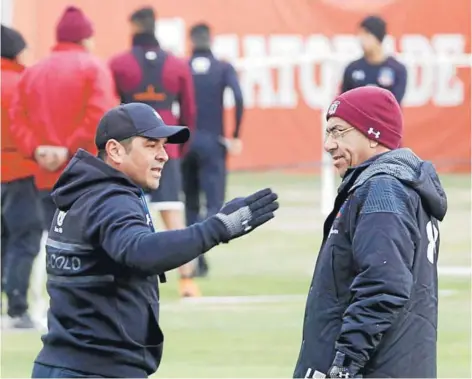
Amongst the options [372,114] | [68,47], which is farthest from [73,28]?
[372,114]

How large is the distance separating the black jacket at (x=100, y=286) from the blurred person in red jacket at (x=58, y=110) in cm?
504

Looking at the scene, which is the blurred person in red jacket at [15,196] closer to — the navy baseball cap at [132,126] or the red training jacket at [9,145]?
the red training jacket at [9,145]

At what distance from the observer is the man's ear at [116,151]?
199 inches

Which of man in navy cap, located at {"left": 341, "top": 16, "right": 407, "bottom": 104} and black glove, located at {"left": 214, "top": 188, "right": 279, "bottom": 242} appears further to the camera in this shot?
man in navy cap, located at {"left": 341, "top": 16, "right": 407, "bottom": 104}

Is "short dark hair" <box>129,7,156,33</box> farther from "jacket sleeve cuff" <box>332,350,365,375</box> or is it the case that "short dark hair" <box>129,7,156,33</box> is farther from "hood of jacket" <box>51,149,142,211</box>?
"jacket sleeve cuff" <box>332,350,365,375</box>

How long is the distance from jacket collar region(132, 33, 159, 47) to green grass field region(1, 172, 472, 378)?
2.13 metres

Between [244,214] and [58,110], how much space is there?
18.4 feet

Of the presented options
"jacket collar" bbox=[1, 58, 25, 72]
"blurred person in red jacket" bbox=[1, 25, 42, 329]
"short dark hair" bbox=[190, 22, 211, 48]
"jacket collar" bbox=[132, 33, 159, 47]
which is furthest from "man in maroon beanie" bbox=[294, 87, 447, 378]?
"short dark hair" bbox=[190, 22, 211, 48]

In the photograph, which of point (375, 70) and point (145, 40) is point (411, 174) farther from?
point (375, 70)

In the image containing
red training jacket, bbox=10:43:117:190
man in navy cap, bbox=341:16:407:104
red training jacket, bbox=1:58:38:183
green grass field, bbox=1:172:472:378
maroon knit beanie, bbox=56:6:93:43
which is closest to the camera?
green grass field, bbox=1:172:472:378

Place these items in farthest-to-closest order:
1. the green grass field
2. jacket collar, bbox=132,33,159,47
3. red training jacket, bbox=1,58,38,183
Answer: jacket collar, bbox=132,33,159,47 < red training jacket, bbox=1,58,38,183 < the green grass field

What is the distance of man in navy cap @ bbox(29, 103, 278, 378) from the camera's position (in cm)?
467

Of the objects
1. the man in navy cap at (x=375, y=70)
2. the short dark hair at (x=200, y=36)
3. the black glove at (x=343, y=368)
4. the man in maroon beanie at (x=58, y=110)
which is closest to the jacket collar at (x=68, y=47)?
the man in maroon beanie at (x=58, y=110)

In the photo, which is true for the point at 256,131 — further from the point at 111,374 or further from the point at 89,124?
the point at 111,374
